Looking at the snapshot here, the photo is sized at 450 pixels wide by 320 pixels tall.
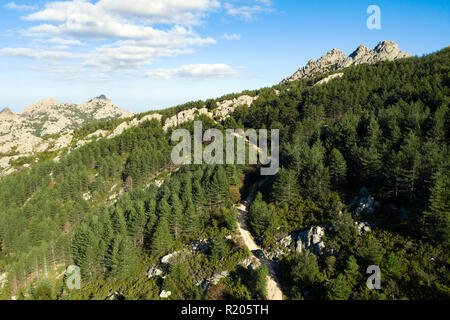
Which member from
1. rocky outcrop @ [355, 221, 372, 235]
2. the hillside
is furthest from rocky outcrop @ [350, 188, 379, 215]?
rocky outcrop @ [355, 221, 372, 235]

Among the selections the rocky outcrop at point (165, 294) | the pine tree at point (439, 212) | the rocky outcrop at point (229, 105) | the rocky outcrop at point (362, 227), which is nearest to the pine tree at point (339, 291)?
the rocky outcrop at point (362, 227)

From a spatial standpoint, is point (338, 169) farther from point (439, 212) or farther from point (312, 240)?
point (439, 212)

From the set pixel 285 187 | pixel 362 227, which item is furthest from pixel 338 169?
pixel 362 227

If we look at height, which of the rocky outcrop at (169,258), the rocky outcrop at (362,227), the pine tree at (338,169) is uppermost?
the pine tree at (338,169)

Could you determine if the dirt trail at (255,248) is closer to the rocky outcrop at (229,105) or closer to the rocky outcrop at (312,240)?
the rocky outcrop at (312,240)
